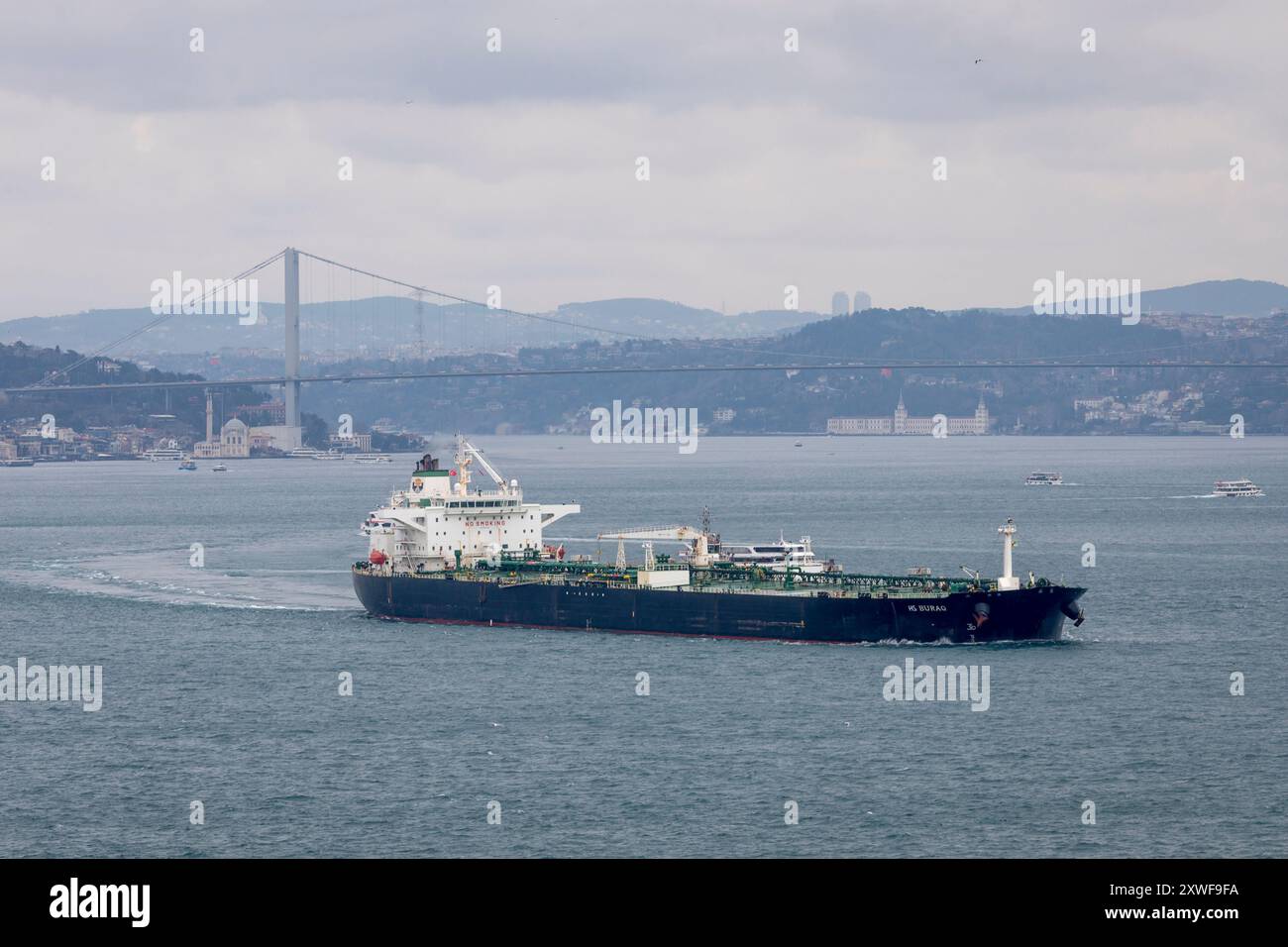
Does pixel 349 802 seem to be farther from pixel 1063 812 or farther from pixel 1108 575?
pixel 1108 575

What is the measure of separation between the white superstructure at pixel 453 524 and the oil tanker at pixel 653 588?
5 cm

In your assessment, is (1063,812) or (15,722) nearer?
(1063,812)

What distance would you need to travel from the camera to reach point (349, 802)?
95.4ft

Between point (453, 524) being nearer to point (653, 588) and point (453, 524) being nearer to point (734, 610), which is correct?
point (653, 588)

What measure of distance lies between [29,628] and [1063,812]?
37129 millimetres

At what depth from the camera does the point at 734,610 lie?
48500 millimetres

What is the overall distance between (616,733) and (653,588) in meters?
15.3

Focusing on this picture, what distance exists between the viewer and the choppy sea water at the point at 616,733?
27.1 metres
